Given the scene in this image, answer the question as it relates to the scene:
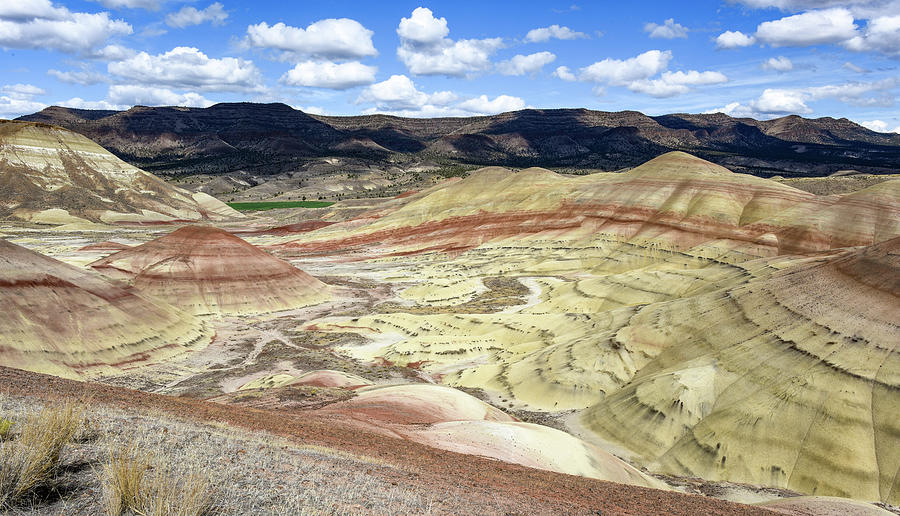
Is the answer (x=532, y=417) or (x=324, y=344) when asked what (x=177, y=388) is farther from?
(x=532, y=417)

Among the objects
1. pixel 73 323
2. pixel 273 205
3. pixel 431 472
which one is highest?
pixel 273 205

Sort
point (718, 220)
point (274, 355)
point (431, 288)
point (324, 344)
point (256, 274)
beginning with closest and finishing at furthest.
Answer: point (274, 355) → point (324, 344) → point (256, 274) → point (431, 288) → point (718, 220)

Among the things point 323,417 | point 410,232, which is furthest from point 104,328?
A: point 410,232

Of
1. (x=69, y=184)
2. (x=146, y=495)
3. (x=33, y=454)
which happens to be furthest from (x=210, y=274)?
(x=69, y=184)

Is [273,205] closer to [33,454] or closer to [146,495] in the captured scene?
[33,454]

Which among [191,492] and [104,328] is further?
[104,328]

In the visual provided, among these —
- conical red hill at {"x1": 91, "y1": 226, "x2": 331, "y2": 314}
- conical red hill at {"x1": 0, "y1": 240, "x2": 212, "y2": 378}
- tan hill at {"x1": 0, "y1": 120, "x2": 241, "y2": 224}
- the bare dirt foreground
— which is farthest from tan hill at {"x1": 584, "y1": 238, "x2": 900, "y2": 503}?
tan hill at {"x1": 0, "y1": 120, "x2": 241, "y2": 224}

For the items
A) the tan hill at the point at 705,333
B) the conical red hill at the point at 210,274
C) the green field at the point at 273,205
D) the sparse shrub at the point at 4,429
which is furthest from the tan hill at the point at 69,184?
the sparse shrub at the point at 4,429
